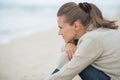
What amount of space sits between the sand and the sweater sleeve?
4.26ft

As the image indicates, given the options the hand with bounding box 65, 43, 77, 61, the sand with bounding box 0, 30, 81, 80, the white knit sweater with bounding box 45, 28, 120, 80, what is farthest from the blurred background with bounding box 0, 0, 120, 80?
the white knit sweater with bounding box 45, 28, 120, 80

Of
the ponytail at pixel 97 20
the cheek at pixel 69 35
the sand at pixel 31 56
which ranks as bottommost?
the sand at pixel 31 56

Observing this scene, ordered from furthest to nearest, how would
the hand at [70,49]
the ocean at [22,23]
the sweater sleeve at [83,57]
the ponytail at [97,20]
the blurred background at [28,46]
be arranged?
the ocean at [22,23] → the blurred background at [28,46] → the hand at [70,49] → the ponytail at [97,20] → the sweater sleeve at [83,57]

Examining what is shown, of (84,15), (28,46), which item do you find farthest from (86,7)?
(28,46)

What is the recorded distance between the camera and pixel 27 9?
1317 centimetres

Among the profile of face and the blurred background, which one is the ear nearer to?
the profile of face

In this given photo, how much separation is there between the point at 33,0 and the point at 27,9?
7.62 feet

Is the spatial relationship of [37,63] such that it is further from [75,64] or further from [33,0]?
[33,0]

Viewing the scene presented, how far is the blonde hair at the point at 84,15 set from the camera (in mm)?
2482

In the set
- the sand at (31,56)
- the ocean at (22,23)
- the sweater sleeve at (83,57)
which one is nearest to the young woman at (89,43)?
the sweater sleeve at (83,57)

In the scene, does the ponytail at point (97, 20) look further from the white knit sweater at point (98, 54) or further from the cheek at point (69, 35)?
the cheek at point (69, 35)

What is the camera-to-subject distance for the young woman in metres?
2.35

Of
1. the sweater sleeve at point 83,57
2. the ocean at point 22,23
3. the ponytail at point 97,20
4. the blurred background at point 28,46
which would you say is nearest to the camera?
the sweater sleeve at point 83,57

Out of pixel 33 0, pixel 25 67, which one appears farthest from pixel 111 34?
pixel 33 0
